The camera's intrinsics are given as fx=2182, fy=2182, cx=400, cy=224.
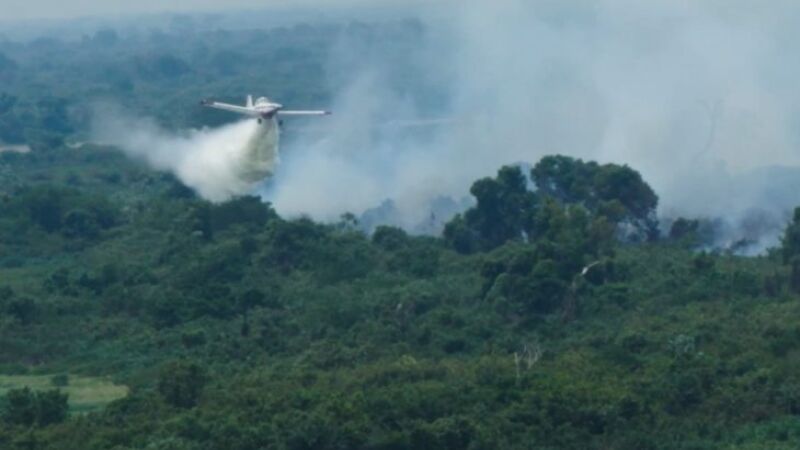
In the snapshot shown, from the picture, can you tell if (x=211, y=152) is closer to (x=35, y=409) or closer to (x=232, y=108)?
(x=232, y=108)

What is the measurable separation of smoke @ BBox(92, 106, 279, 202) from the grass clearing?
→ 6200 millimetres

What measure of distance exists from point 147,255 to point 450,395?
19.9 meters

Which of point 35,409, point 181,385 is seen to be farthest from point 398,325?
point 35,409

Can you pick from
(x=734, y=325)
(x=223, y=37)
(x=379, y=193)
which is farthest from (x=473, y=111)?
(x=223, y=37)

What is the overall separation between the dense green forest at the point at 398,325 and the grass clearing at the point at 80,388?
0.29 feet

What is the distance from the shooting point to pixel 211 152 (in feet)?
171

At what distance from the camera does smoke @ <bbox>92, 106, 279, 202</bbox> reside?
45562 mm

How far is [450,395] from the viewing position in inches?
1371

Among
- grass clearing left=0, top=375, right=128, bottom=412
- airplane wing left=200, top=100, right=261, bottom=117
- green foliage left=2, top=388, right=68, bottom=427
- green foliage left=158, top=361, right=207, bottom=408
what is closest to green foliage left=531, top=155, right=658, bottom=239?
airplane wing left=200, top=100, right=261, bottom=117

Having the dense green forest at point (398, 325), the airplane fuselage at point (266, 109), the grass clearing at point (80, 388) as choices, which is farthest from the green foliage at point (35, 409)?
the airplane fuselage at point (266, 109)

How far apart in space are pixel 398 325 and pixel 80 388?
6502 mm

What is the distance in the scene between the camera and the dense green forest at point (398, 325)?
33688 millimetres

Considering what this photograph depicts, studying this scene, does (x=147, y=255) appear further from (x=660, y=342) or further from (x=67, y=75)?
(x=67, y=75)

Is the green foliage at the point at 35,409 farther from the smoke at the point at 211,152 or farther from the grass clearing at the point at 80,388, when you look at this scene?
the smoke at the point at 211,152
